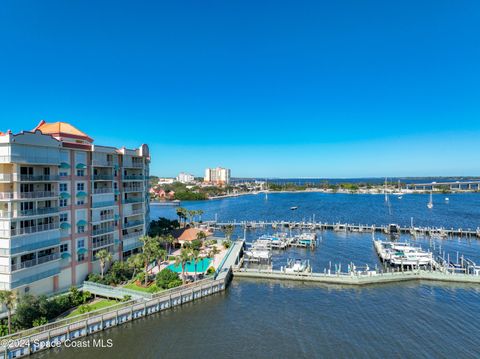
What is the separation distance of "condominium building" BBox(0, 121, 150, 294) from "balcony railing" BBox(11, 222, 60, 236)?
0.28 feet

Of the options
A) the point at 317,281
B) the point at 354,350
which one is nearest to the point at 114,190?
the point at 317,281

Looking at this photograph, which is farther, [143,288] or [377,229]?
[377,229]

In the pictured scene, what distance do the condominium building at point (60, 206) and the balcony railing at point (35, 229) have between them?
9 cm

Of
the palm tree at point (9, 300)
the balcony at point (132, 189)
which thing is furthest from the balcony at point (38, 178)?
the balcony at point (132, 189)

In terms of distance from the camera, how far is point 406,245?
6594 centimetres

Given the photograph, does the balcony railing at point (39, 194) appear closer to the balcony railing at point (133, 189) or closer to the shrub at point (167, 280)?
the balcony railing at point (133, 189)

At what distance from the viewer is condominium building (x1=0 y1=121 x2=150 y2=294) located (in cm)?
3081

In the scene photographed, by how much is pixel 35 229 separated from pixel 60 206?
4111 millimetres

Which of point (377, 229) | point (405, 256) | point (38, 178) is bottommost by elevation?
point (377, 229)

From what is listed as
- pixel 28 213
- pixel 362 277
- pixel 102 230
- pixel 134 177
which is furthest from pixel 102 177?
pixel 362 277

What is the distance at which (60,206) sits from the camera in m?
36.1

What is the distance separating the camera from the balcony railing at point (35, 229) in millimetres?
30891

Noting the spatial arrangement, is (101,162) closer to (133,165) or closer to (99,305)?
(133,165)

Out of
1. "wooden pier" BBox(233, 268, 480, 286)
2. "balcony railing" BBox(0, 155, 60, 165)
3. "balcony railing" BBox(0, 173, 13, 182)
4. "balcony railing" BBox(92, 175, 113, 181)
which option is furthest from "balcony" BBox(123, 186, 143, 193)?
"wooden pier" BBox(233, 268, 480, 286)
